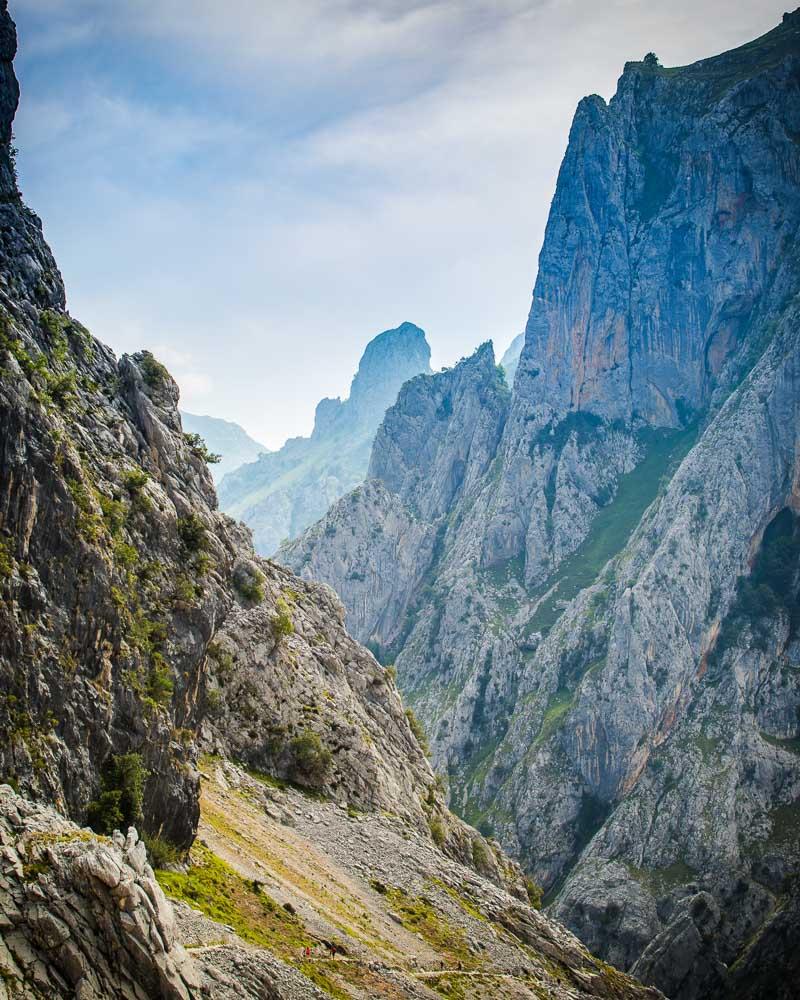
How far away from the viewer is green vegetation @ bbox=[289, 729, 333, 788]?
6888cm

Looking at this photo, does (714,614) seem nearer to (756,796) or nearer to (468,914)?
(756,796)

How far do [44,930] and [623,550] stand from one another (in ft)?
605

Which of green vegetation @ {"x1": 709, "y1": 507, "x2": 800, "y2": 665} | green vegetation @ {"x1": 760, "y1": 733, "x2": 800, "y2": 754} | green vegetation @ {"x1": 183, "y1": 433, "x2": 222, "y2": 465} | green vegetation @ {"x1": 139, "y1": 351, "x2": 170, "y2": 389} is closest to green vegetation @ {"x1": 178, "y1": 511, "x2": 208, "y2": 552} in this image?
green vegetation @ {"x1": 183, "y1": 433, "x2": 222, "y2": 465}

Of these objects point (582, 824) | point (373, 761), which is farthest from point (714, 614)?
point (373, 761)

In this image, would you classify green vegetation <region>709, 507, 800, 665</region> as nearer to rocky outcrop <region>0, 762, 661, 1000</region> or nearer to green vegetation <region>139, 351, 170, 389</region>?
rocky outcrop <region>0, 762, 661, 1000</region>

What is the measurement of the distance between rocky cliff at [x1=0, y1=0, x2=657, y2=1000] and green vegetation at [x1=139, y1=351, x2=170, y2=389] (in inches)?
6.2

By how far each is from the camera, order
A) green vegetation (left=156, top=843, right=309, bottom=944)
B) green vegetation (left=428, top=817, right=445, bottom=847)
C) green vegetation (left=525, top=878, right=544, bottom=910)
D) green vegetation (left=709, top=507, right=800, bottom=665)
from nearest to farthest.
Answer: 1. green vegetation (left=156, top=843, right=309, bottom=944)
2. green vegetation (left=428, top=817, right=445, bottom=847)
3. green vegetation (left=525, top=878, right=544, bottom=910)
4. green vegetation (left=709, top=507, right=800, bottom=665)

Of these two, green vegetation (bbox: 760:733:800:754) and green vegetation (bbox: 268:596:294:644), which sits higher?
green vegetation (bbox: 760:733:800:754)

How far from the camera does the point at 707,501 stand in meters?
179

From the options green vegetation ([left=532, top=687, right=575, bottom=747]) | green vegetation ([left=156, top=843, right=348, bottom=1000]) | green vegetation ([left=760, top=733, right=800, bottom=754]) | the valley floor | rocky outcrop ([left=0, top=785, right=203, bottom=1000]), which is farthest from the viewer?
green vegetation ([left=532, top=687, right=575, bottom=747])

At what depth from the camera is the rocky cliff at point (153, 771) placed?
28469 millimetres

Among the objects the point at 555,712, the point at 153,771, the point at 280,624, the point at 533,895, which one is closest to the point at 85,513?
the point at 153,771

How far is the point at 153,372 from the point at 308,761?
114 ft

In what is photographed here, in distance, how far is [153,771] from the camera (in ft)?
134
